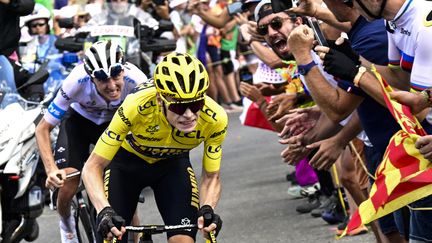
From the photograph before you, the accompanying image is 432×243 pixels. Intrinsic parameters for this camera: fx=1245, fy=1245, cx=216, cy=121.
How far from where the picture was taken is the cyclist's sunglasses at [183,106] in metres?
7.21

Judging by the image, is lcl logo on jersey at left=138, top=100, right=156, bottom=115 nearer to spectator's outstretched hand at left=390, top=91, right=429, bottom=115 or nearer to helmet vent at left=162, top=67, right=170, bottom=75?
helmet vent at left=162, top=67, right=170, bottom=75

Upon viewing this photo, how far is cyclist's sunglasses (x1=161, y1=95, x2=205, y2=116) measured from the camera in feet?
23.7

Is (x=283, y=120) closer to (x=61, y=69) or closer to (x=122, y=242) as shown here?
(x=122, y=242)

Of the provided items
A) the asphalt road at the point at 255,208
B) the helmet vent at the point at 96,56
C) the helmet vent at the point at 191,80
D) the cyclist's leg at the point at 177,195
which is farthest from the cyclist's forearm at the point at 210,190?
the asphalt road at the point at 255,208

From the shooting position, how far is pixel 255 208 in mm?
12711

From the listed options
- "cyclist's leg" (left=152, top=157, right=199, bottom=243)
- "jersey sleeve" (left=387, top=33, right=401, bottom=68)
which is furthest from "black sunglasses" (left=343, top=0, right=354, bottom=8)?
"cyclist's leg" (left=152, top=157, right=199, bottom=243)

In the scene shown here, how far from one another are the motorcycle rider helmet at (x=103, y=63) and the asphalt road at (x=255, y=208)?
238 cm

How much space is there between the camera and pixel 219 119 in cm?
761

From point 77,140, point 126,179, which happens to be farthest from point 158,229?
point 77,140

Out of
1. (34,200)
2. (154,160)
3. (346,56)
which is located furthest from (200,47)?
(346,56)

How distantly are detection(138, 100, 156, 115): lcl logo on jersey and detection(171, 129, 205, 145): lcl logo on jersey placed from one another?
0.22m

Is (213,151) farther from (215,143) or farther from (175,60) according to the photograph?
(175,60)

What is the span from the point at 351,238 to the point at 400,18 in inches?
182

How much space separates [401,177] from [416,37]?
698 millimetres
